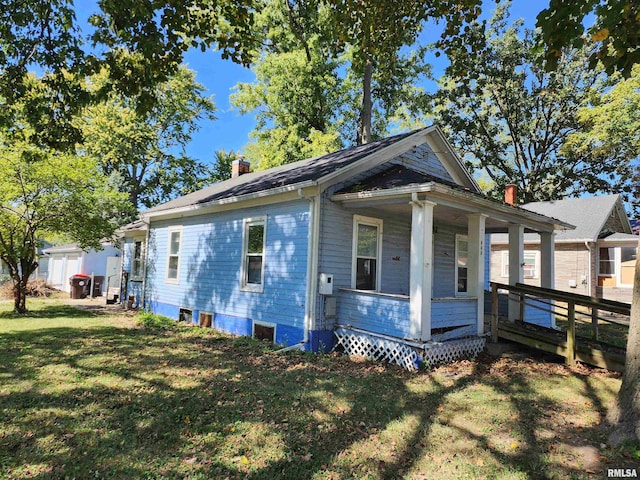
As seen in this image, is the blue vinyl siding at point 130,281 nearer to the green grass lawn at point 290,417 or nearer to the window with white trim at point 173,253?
the window with white trim at point 173,253

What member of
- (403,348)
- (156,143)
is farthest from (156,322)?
(156,143)

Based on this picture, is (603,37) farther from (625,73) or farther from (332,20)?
(332,20)

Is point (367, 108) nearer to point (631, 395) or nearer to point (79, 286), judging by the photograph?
point (79, 286)

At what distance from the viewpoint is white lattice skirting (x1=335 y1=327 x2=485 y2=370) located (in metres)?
6.71

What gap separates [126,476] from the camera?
3.23 metres

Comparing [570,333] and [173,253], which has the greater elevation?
[173,253]

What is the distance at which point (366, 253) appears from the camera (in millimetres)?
8883

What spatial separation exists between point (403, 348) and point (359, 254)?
8.26 feet

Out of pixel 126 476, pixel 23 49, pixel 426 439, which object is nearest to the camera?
pixel 126 476

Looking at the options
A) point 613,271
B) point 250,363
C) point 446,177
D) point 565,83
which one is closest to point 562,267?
point 613,271

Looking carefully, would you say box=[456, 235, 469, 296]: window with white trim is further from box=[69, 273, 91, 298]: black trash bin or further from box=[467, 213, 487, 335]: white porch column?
box=[69, 273, 91, 298]: black trash bin

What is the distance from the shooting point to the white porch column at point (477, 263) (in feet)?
25.8

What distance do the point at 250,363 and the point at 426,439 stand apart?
3.75 meters

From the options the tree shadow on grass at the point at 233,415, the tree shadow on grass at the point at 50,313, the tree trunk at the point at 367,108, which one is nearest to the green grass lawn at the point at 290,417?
the tree shadow on grass at the point at 233,415
